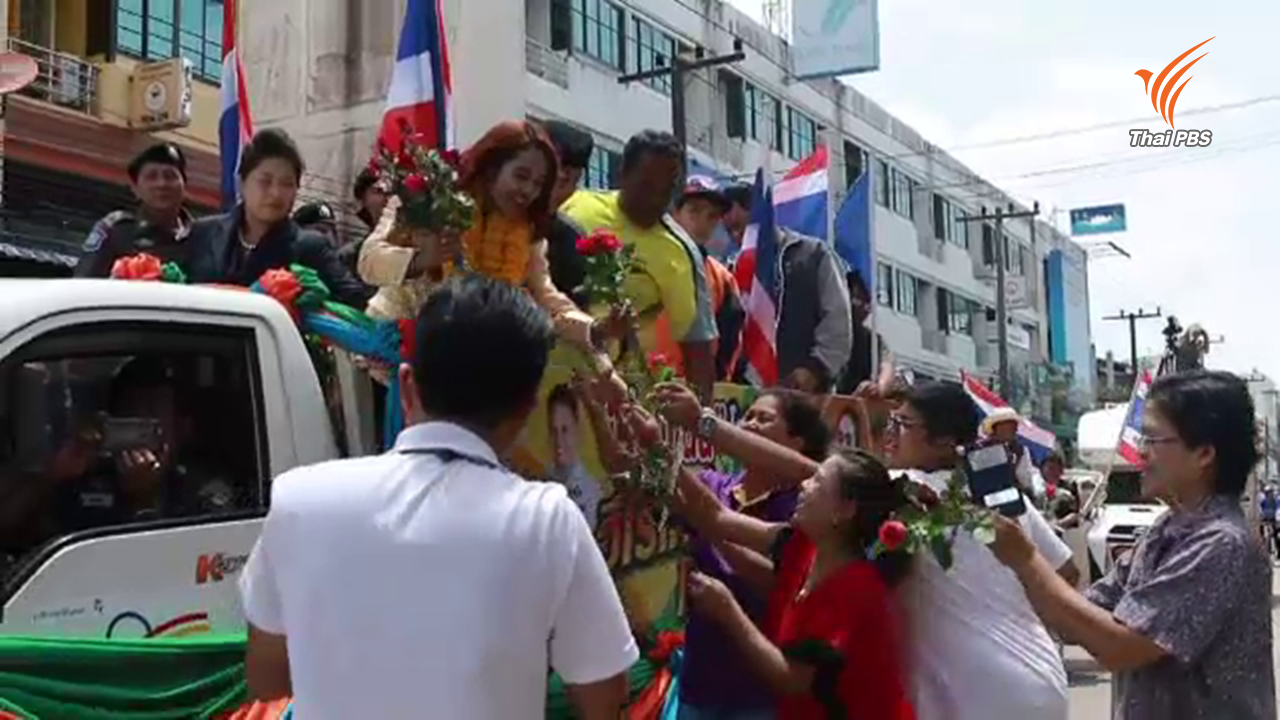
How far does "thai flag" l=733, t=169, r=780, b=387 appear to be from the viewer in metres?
5.98

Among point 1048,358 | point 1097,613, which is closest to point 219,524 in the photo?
point 1097,613

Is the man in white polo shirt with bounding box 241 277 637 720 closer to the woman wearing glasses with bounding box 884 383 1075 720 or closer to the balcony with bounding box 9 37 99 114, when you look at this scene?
the woman wearing glasses with bounding box 884 383 1075 720

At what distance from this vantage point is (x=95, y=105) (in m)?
15.2

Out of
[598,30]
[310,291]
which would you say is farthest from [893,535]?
[598,30]

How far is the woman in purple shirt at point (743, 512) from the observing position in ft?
10.6

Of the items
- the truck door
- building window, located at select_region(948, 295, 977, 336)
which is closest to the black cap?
the truck door

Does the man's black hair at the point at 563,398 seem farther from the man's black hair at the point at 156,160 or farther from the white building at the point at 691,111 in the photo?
the white building at the point at 691,111

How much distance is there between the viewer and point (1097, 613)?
116 inches

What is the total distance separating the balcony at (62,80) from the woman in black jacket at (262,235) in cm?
1134

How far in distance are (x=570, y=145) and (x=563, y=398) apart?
4.30ft

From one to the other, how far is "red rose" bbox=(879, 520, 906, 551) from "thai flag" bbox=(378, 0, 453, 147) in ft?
9.23

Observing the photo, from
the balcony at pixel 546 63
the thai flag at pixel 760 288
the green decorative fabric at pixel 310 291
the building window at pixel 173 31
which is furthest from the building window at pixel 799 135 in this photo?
the green decorative fabric at pixel 310 291

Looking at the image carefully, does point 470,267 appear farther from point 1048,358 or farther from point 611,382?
point 1048,358

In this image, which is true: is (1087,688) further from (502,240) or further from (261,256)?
(502,240)
